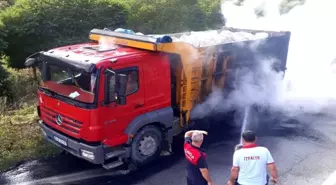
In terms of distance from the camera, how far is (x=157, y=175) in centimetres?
681

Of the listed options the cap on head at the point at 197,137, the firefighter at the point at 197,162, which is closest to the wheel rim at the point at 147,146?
the firefighter at the point at 197,162

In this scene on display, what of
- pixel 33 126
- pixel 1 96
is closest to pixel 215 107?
pixel 33 126

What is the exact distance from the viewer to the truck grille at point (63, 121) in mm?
6329

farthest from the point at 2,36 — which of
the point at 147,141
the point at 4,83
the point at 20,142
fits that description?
the point at 147,141

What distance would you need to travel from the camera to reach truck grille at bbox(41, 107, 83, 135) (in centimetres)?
633

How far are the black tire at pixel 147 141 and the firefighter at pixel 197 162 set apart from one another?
2.18 meters

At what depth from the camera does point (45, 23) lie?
12.6 metres

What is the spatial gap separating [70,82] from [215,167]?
3.34 metres

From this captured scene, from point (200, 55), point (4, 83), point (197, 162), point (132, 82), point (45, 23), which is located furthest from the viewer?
point (45, 23)

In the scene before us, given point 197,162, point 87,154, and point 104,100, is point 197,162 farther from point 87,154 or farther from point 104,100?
point 87,154

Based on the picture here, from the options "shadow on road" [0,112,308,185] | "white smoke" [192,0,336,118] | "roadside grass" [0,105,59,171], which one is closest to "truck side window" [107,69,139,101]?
"shadow on road" [0,112,308,185]

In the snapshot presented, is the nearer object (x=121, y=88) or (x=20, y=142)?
(x=121, y=88)

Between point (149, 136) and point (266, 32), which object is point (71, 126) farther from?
point (266, 32)

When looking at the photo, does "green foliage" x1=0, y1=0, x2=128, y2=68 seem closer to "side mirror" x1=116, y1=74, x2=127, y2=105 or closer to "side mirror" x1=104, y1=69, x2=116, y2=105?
"side mirror" x1=104, y1=69, x2=116, y2=105
